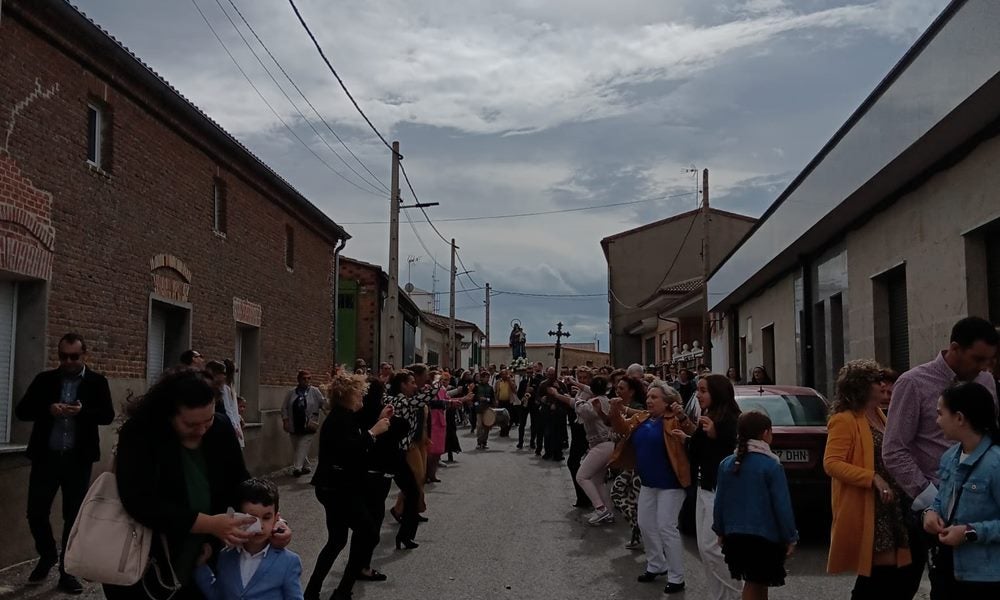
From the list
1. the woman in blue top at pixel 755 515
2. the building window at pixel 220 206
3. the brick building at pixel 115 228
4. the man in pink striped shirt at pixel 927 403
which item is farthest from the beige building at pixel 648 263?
the man in pink striped shirt at pixel 927 403

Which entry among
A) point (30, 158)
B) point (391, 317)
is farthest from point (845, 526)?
point (391, 317)

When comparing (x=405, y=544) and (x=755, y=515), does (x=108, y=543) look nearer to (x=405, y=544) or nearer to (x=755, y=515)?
(x=755, y=515)

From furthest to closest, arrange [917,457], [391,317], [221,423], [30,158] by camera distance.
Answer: [391,317] → [30,158] → [917,457] → [221,423]

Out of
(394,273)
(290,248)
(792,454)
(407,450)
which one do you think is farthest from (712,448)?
(394,273)

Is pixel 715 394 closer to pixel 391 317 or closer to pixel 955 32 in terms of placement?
pixel 955 32

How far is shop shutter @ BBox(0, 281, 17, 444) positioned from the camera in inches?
380

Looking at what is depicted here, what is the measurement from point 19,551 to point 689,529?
6.56 m

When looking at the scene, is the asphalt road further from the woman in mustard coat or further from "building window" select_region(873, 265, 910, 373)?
"building window" select_region(873, 265, 910, 373)

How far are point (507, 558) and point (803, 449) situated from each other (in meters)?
3.13

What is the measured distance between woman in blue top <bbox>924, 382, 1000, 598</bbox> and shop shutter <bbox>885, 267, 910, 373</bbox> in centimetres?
989

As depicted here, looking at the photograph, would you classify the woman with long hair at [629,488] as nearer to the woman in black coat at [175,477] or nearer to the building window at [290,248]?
the woman in black coat at [175,477]

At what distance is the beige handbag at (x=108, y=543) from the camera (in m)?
3.61

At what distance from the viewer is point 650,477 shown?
26.6 ft

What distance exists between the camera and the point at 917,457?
16.2 feet
